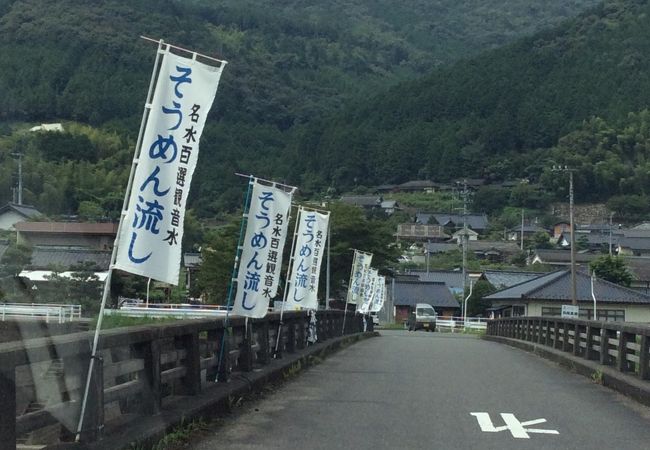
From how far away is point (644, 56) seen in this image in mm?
115125

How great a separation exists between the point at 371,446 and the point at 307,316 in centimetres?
1041

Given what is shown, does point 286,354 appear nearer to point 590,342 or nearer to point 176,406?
point 590,342

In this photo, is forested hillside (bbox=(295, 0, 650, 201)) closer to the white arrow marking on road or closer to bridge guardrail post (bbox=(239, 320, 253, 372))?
bridge guardrail post (bbox=(239, 320, 253, 372))

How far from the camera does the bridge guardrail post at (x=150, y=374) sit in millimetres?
7789

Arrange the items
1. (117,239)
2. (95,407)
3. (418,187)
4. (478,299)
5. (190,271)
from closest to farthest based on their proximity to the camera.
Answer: (95,407), (117,239), (190,271), (478,299), (418,187)

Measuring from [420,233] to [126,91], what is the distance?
48649 mm

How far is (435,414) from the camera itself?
1023cm

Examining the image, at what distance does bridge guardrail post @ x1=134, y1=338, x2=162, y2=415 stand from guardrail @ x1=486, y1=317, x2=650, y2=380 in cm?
697

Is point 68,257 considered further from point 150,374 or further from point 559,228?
point 559,228

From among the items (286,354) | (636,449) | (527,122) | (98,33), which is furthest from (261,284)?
(527,122)

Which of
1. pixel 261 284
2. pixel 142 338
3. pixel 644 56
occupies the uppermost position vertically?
pixel 644 56

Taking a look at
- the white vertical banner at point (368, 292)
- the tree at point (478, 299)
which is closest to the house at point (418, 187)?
the tree at point (478, 299)

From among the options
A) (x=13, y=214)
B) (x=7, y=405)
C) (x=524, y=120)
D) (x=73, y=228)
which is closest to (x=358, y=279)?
(x=73, y=228)

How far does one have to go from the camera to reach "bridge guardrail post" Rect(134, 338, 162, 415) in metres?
7.79
